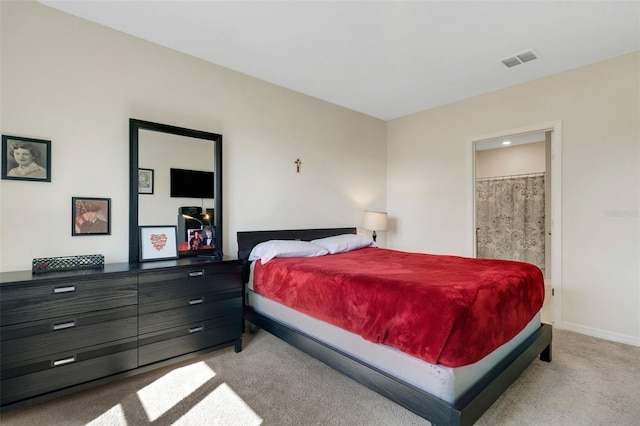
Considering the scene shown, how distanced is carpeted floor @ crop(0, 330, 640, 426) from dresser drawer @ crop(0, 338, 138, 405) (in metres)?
0.15

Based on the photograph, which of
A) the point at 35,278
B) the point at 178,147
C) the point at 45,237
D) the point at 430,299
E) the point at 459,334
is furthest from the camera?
the point at 178,147

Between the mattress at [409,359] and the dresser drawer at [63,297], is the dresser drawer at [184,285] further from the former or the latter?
the mattress at [409,359]

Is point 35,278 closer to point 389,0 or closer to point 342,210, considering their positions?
point 389,0

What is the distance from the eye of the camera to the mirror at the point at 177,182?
102 inches

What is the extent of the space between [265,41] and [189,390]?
2785 mm

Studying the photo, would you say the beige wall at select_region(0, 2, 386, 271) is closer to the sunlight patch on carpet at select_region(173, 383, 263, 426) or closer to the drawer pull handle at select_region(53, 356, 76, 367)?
the drawer pull handle at select_region(53, 356, 76, 367)

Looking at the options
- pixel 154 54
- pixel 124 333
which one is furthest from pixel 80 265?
pixel 154 54

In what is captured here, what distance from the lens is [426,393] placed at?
1555 millimetres

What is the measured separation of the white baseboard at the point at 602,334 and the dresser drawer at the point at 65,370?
13.2 feet

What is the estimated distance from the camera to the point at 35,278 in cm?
183

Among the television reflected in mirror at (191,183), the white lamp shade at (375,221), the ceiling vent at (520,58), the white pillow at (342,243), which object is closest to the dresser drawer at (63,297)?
the television reflected in mirror at (191,183)

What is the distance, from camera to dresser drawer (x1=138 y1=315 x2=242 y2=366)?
86.1 inches

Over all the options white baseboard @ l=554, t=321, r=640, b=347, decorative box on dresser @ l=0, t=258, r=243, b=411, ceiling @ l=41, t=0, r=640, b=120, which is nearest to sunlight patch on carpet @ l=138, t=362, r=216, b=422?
decorative box on dresser @ l=0, t=258, r=243, b=411

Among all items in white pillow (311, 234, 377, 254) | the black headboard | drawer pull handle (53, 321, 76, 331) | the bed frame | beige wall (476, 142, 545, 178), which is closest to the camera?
the bed frame
